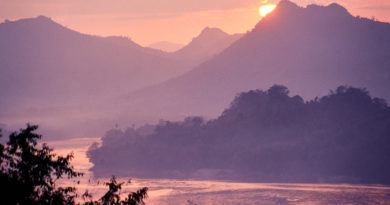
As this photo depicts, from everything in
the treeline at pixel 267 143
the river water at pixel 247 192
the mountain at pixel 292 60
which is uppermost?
the mountain at pixel 292 60

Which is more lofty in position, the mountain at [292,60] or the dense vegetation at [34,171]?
the mountain at [292,60]

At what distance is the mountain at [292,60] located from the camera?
175 meters

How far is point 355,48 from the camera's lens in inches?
7072

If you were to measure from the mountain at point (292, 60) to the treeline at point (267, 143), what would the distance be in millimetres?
68190

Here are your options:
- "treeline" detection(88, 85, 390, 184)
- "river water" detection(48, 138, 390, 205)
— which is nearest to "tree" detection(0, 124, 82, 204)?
"river water" detection(48, 138, 390, 205)

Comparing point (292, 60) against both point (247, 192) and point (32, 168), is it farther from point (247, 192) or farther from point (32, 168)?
point (32, 168)

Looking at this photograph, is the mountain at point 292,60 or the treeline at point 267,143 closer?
the treeline at point 267,143

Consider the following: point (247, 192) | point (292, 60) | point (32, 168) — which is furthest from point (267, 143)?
point (292, 60)

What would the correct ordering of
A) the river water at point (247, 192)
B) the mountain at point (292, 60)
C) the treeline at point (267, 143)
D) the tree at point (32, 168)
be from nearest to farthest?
the tree at point (32, 168), the river water at point (247, 192), the treeline at point (267, 143), the mountain at point (292, 60)

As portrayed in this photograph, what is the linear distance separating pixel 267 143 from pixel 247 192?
2757 centimetres

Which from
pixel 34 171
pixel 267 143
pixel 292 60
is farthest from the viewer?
pixel 292 60

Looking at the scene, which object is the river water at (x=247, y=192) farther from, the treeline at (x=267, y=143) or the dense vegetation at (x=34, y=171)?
the dense vegetation at (x=34, y=171)

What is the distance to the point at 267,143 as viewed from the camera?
3750 inches

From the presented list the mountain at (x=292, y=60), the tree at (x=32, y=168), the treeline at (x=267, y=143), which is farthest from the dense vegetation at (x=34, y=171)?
the mountain at (x=292, y=60)
